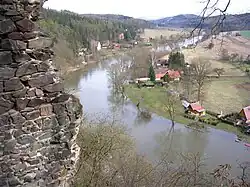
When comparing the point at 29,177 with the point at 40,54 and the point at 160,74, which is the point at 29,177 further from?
the point at 160,74

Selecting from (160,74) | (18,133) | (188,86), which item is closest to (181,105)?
(188,86)

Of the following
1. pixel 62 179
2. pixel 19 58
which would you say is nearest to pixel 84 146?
pixel 62 179

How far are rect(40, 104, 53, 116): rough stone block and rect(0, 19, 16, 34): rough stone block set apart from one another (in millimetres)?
826

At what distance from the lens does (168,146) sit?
17.4 m

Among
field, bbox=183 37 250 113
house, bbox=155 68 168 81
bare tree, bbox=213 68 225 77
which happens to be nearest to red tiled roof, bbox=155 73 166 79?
house, bbox=155 68 168 81

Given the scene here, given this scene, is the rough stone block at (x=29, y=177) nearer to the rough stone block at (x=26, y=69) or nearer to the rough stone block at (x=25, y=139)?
the rough stone block at (x=25, y=139)

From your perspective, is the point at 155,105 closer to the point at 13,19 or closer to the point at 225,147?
the point at 225,147

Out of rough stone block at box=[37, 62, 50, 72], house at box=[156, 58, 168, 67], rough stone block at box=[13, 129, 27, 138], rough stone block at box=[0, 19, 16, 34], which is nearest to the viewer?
rough stone block at box=[0, 19, 16, 34]

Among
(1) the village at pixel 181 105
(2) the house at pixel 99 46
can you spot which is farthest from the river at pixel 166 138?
(2) the house at pixel 99 46

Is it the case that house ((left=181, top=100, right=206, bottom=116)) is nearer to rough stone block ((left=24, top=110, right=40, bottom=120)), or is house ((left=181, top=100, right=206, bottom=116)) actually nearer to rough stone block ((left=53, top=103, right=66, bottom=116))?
rough stone block ((left=53, top=103, right=66, bottom=116))

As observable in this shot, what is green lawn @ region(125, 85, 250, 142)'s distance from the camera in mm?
21611

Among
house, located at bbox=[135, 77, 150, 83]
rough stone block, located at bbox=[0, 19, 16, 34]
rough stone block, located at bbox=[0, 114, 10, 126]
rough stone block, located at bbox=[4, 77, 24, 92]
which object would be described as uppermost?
rough stone block, located at bbox=[0, 19, 16, 34]

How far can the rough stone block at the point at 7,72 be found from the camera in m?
3.24

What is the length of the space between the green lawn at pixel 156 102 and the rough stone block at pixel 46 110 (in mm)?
17531
